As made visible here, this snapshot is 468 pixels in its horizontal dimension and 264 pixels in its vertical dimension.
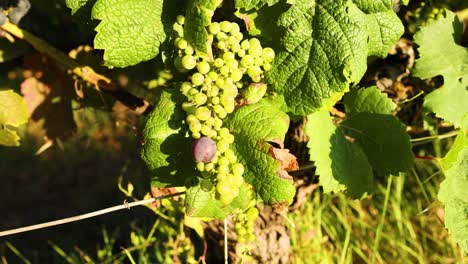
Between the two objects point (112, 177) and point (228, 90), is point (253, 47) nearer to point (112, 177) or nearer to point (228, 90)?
point (228, 90)

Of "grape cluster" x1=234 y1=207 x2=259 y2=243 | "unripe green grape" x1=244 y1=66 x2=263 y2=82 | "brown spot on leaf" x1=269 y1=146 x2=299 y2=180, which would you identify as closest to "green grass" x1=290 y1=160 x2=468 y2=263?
"grape cluster" x1=234 y1=207 x2=259 y2=243

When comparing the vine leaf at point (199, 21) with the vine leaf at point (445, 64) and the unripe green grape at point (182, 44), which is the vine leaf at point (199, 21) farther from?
the vine leaf at point (445, 64)

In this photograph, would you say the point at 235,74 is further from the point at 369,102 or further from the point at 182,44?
the point at 369,102

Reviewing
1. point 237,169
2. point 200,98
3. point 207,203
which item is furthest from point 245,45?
point 207,203

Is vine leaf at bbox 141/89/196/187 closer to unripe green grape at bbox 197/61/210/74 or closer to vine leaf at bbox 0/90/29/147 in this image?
unripe green grape at bbox 197/61/210/74

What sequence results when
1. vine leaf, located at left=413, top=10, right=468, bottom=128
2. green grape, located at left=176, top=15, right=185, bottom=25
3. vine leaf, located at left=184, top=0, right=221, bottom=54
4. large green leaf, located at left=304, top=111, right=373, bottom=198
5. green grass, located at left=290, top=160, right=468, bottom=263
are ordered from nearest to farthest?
vine leaf, located at left=184, top=0, right=221, bottom=54
green grape, located at left=176, top=15, right=185, bottom=25
large green leaf, located at left=304, top=111, right=373, bottom=198
vine leaf, located at left=413, top=10, right=468, bottom=128
green grass, located at left=290, top=160, right=468, bottom=263

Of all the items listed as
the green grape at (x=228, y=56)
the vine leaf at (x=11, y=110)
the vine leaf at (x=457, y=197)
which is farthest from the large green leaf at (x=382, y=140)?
the vine leaf at (x=11, y=110)
